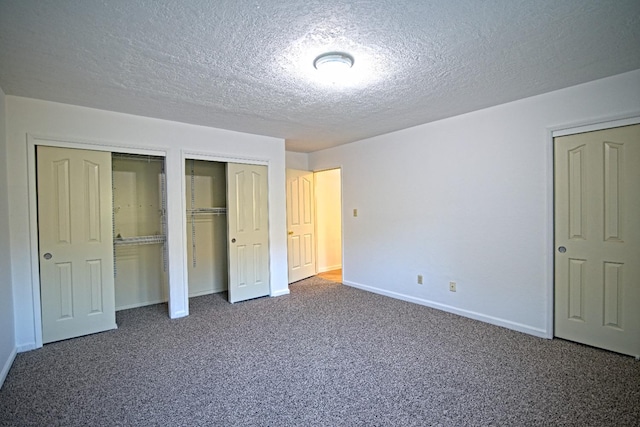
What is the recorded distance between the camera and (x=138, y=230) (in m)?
4.30

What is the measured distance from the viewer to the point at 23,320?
2.96 meters

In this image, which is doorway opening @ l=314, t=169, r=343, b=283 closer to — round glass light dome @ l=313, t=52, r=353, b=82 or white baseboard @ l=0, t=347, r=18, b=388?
round glass light dome @ l=313, t=52, r=353, b=82

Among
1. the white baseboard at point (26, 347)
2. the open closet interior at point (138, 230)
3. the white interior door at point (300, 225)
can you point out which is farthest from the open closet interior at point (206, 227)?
the white baseboard at point (26, 347)

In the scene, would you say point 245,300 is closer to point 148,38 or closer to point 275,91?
point 275,91

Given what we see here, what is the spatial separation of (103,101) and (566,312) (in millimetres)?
4862

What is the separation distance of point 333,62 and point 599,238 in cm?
278

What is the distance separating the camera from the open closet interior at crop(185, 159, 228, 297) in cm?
466

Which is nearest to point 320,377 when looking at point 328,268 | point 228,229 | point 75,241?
point 228,229

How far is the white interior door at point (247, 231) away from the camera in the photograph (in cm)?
436

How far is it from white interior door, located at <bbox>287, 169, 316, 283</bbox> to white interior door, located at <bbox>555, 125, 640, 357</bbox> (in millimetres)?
3661

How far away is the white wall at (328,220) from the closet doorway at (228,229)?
1760mm

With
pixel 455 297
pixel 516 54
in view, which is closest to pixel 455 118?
pixel 516 54

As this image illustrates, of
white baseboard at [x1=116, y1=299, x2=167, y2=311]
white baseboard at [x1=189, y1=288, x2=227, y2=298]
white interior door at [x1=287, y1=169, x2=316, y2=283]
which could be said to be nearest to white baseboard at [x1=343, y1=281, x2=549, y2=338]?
white interior door at [x1=287, y1=169, x2=316, y2=283]

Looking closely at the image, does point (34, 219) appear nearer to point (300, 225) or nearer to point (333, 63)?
point (333, 63)
